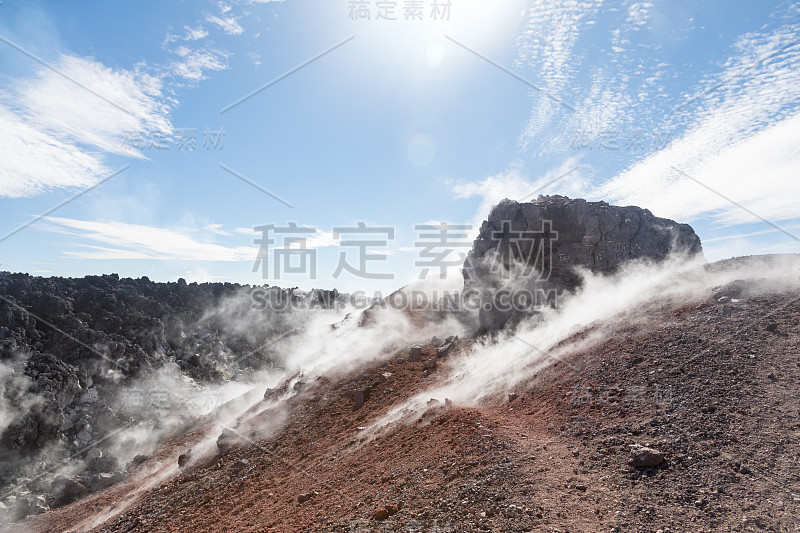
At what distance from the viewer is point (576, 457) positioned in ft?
27.5

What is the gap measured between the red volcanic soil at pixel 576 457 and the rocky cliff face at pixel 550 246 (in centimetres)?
1111

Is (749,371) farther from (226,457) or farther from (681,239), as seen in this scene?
(681,239)

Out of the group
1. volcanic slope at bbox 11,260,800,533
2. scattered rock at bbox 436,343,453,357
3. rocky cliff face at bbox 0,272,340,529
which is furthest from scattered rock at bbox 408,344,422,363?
rocky cliff face at bbox 0,272,340,529

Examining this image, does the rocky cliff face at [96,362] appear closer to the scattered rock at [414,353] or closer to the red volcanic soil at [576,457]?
the red volcanic soil at [576,457]

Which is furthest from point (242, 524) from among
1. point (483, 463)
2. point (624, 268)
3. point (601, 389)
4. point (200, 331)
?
point (200, 331)

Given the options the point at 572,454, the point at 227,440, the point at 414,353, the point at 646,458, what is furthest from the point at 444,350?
the point at 646,458

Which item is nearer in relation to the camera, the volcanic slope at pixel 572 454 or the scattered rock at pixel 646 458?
the volcanic slope at pixel 572 454

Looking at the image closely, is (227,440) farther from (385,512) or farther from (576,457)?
(576,457)

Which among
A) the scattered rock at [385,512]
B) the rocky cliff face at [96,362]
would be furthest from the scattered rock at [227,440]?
the rocky cliff face at [96,362]

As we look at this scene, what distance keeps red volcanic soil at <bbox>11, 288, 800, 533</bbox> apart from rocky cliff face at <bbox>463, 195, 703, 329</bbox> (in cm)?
1111

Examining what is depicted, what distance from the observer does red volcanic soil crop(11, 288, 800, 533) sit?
22.0 ft

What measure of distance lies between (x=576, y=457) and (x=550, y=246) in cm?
1962

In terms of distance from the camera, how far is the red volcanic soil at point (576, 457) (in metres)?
6.70

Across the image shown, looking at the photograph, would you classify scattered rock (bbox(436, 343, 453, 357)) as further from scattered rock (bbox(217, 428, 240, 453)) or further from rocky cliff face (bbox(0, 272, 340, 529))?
rocky cliff face (bbox(0, 272, 340, 529))
